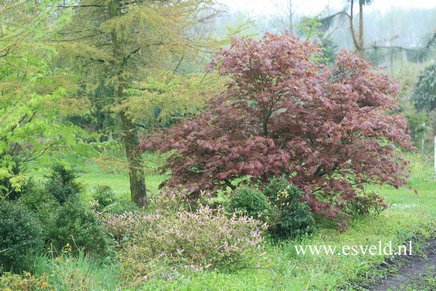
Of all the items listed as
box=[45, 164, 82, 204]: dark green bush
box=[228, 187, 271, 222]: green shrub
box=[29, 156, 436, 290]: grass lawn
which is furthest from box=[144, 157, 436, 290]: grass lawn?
box=[45, 164, 82, 204]: dark green bush

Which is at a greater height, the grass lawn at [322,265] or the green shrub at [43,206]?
the green shrub at [43,206]

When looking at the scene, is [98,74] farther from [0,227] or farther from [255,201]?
[0,227]

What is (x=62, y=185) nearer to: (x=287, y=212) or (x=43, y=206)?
(x=43, y=206)

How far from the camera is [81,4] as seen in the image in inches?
392

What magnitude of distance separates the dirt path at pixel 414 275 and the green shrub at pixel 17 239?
3808 mm

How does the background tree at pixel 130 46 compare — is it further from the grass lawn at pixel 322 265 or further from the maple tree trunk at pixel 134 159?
the grass lawn at pixel 322 265

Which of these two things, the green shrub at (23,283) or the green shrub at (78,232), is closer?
the green shrub at (23,283)

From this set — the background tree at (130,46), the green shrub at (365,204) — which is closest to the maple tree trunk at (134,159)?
the background tree at (130,46)

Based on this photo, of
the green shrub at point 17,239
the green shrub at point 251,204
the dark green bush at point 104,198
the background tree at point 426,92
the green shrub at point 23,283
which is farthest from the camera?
the background tree at point 426,92

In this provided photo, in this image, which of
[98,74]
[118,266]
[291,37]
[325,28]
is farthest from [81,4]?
[325,28]

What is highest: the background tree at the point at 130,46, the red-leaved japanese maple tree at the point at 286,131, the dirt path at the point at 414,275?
the background tree at the point at 130,46

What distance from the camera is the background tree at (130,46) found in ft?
30.1

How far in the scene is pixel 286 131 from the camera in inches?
347

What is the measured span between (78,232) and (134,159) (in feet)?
10.9
